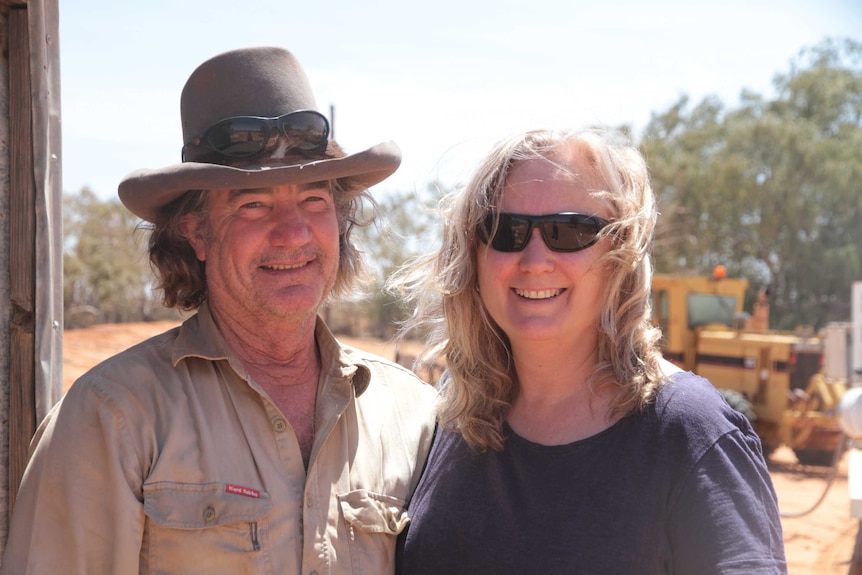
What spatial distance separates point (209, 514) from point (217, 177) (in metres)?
0.87

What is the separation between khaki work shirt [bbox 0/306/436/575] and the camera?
202 centimetres

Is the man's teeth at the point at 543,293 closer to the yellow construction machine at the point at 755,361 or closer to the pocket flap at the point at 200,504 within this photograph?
the pocket flap at the point at 200,504

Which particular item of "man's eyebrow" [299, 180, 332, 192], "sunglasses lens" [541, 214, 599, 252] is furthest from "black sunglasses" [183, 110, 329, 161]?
"sunglasses lens" [541, 214, 599, 252]

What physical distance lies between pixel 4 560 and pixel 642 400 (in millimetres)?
1538

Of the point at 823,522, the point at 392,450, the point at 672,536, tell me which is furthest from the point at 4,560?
the point at 823,522

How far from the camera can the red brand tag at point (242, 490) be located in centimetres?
214

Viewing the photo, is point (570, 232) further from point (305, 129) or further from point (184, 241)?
point (184, 241)

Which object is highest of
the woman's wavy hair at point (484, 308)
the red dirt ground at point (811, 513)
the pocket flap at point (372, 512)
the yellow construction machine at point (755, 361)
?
the woman's wavy hair at point (484, 308)

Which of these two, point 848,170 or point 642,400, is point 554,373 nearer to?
point 642,400

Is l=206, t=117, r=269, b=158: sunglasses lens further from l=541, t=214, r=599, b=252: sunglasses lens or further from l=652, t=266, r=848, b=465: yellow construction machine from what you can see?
l=652, t=266, r=848, b=465: yellow construction machine

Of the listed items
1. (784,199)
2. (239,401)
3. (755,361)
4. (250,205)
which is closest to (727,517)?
(239,401)

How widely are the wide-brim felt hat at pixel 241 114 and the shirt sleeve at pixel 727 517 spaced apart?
1.25 meters

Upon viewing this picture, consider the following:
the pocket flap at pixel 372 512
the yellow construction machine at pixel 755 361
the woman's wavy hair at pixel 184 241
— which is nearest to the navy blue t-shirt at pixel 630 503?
the pocket flap at pixel 372 512

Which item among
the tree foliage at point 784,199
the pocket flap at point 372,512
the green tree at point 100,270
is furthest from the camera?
the tree foliage at point 784,199
